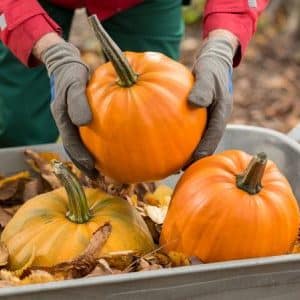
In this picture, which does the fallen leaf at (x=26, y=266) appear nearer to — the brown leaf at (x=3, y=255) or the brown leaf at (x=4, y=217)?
the brown leaf at (x=3, y=255)

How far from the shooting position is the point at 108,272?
4.53ft

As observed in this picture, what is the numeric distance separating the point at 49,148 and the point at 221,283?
65cm

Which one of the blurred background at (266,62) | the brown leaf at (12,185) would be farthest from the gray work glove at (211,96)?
the blurred background at (266,62)

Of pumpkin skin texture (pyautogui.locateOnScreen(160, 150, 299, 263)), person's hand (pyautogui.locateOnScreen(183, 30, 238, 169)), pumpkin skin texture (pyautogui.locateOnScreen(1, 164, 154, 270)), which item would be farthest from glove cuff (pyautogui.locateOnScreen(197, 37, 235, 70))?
pumpkin skin texture (pyautogui.locateOnScreen(1, 164, 154, 270))

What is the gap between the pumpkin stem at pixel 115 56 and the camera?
1.41 m

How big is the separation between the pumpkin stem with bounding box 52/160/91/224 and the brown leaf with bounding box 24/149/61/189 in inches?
12.1

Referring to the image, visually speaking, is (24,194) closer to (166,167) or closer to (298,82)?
(166,167)

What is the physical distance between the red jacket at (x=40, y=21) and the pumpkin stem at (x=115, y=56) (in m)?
0.28

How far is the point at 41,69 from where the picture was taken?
2.13 meters

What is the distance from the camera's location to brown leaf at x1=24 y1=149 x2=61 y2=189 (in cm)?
179

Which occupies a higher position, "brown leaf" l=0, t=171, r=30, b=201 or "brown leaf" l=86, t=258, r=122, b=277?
"brown leaf" l=86, t=258, r=122, b=277

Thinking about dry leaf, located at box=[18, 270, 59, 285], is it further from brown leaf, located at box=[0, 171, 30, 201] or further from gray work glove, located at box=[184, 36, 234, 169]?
brown leaf, located at box=[0, 171, 30, 201]

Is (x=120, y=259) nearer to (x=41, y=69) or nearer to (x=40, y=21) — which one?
(x=40, y=21)

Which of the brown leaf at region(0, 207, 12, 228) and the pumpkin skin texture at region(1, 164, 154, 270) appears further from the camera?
the brown leaf at region(0, 207, 12, 228)
